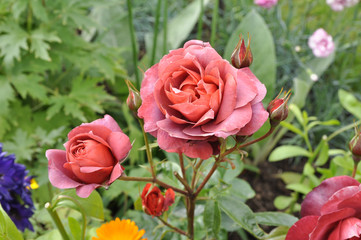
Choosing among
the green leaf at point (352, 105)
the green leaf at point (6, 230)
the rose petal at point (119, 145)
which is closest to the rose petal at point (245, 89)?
the rose petal at point (119, 145)

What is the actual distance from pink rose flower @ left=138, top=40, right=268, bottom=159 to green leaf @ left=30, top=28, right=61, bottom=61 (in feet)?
2.67

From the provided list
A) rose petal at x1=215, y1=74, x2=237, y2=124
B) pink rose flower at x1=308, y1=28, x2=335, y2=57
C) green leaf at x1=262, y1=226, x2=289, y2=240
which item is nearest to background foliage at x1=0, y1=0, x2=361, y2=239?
green leaf at x1=262, y1=226, x2=289, y2=240

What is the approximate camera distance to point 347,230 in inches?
18.3

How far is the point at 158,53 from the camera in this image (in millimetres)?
1672

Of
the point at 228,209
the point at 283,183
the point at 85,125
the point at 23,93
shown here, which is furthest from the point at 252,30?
the point at 85,125

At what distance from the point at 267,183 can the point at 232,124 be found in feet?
3.59

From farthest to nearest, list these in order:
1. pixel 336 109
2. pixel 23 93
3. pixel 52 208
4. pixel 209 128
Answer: pixel 336 109 → pixel 23 93 → pixel 52 208 → pixel 209 128

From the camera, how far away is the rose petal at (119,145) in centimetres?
48

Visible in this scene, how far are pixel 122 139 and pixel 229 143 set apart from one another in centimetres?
14

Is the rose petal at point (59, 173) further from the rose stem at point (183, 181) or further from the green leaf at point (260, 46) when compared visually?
the green leaf at point (260, 46)

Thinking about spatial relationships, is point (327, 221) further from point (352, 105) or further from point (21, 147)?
point (21, 147)

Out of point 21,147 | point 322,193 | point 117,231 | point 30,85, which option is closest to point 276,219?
point 322,193

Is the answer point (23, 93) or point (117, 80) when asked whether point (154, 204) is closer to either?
point (23, 93)

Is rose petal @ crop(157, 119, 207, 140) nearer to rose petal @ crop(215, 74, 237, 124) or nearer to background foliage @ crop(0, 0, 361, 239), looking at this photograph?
rose petal @ crop(215, 74, 237, 124)
